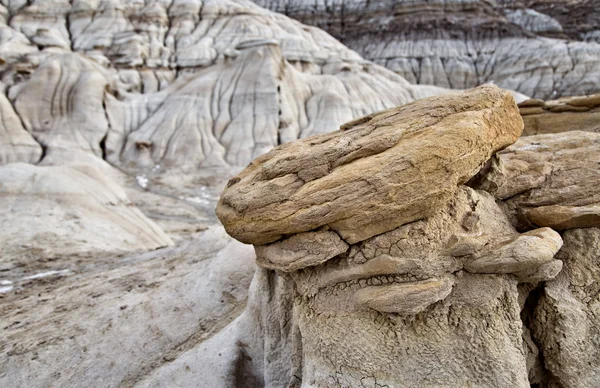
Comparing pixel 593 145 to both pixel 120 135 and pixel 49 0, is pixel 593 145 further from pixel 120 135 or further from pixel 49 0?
pixel 49 0

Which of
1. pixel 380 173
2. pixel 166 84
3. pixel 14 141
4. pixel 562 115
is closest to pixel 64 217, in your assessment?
pixel 380 173

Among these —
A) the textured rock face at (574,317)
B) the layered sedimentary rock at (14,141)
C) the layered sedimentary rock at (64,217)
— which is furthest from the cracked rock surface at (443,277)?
the layered sedimentary rock at (14,141)

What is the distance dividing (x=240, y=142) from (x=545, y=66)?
22069 mm

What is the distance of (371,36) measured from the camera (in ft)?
110

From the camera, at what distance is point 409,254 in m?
2.45

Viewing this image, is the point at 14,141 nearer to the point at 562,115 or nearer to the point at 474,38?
the point at 562,115

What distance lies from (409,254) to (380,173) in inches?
18.7

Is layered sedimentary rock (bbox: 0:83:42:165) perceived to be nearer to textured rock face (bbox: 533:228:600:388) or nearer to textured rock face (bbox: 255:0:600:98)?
textured rock face (bbox: 533:228:600:388)

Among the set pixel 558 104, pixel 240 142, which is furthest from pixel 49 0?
pixel 558 104

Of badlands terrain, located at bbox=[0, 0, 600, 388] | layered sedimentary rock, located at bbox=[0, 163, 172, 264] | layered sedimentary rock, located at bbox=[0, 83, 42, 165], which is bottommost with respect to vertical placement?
layered sedimentary rock, located at bbox=[0, 83, 42, 165]

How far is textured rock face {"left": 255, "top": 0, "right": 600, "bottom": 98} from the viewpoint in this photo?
27.7 m

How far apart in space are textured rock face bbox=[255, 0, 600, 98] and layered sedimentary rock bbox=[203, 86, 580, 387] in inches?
1121

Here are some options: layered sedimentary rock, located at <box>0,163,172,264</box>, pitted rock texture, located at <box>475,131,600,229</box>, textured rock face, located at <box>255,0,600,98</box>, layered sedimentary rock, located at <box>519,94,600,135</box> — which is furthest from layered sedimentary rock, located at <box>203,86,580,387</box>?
textured rock face, located at <box>255,0,600,98</box>

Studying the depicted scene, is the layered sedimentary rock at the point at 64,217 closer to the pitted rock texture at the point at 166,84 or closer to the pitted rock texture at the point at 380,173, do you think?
the pitted rock texture at the point at 380,173
